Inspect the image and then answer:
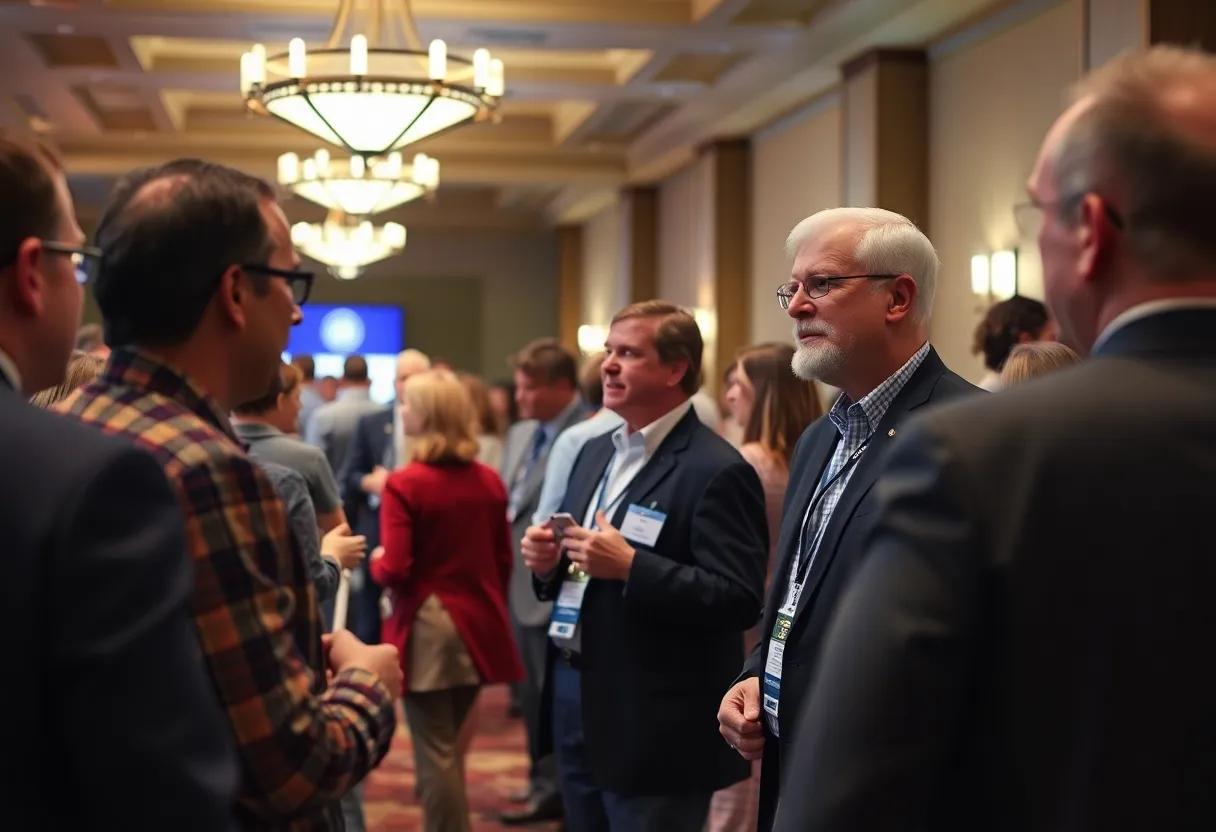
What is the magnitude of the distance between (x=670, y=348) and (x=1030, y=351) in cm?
92

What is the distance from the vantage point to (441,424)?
4.73 m

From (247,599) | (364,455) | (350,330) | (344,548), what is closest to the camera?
(247,599)

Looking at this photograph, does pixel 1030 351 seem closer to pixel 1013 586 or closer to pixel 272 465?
pixel 272 465

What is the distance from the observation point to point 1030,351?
131 inches

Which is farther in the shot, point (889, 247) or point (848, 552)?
point (889, 247)

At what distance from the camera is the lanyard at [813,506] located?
2568 mm

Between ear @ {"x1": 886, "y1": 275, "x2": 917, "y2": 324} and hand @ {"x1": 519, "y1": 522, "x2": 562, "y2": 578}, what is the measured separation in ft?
3.92

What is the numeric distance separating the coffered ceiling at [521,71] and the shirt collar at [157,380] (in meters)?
7.84

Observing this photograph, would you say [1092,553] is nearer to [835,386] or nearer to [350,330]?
[835,386]

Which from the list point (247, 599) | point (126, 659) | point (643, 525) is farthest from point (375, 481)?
point (126, 659)

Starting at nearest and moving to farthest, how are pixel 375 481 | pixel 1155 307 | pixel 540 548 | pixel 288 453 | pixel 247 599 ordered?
pixel 1155 307 < pixel 247 599 < pixel 540 548 < pixel 288 453 < pixel 375 481

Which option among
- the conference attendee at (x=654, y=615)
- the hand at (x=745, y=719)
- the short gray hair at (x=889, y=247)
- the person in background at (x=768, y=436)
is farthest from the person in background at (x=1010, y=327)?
the hand at (x=745, y=719)

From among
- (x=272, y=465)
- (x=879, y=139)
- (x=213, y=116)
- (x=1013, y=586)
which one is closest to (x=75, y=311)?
(x=1013, y=586)

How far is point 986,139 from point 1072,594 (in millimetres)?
8164
